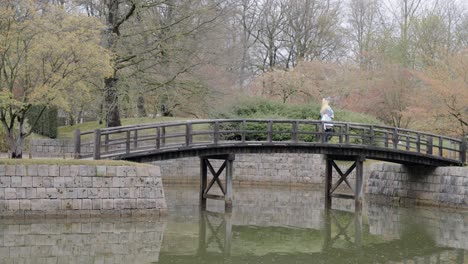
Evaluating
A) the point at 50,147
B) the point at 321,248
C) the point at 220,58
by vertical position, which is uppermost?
the point at 220,58

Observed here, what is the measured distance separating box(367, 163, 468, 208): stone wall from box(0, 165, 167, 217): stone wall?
1099cm

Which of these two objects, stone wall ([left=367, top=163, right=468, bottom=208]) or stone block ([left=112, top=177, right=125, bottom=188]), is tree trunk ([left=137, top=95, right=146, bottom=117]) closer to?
stone wall ([left=367, top=163, right=468, bottom=208])

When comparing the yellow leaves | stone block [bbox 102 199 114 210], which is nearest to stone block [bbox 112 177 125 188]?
stone block [bbox 102 199 114 210]

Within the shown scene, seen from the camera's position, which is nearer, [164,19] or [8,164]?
[8,164]

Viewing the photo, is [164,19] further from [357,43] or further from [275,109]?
[357,43]

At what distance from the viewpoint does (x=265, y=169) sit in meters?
32.7

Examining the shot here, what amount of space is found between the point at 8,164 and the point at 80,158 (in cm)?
241

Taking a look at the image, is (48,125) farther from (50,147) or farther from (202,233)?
(202,233)

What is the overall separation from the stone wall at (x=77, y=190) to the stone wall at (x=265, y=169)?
1283cm

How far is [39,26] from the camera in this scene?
20.5 metres

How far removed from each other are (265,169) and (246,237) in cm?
1427

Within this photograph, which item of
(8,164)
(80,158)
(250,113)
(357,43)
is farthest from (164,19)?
(357,43)

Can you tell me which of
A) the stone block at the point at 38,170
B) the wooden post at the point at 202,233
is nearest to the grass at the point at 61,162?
the stone block at the point at 38,170

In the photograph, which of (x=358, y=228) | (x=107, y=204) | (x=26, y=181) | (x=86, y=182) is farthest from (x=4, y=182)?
(x=358, y=228)
